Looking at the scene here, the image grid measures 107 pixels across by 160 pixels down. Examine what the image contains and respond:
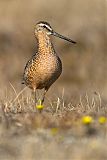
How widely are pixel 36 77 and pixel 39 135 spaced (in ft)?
10.3

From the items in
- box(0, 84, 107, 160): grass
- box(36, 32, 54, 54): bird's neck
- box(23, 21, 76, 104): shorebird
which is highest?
box(36, 32, 54, 54): bird's neck

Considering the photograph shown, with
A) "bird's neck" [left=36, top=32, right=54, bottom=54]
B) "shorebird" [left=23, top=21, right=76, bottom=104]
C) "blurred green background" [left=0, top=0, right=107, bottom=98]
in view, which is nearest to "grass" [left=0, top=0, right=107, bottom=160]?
"blurred green background" [left=0, top=0, right=107, bottom=98]

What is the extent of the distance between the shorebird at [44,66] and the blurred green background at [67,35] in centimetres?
610

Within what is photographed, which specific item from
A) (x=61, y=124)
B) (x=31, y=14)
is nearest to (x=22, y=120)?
(x=61, y=124)

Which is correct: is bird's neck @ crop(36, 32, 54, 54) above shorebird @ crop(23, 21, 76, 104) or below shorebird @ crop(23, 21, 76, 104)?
above

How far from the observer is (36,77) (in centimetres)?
1024

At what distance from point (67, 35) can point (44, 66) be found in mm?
9252

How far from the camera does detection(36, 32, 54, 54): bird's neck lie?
1034 cm

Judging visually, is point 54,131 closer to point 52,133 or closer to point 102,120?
point 52,133

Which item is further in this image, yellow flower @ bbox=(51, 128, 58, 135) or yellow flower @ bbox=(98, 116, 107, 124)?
yellow flower @ bbox=(98, 116, 107, 124)

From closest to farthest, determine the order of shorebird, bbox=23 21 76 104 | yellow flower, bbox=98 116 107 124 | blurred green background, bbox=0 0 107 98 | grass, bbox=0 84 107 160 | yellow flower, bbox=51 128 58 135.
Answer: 1. grass, bbox=0 84 107 160
2. yellow flower, bbox=51 128 58 135
3. yellow flower, bbox=98 116 107 124
4. shorebird, bbox=23 21 76 104
5. blurred green background, bbox=0 0 107 98

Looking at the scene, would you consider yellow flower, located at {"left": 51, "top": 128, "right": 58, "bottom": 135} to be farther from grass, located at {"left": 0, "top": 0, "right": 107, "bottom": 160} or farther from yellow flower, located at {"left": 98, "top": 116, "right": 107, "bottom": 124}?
yellow flower, located at {"left": 98, "top": 116, "right": 107, "bottom": 124}

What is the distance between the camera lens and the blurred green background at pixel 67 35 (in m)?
18.1

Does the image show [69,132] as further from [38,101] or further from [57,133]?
[38,101]
